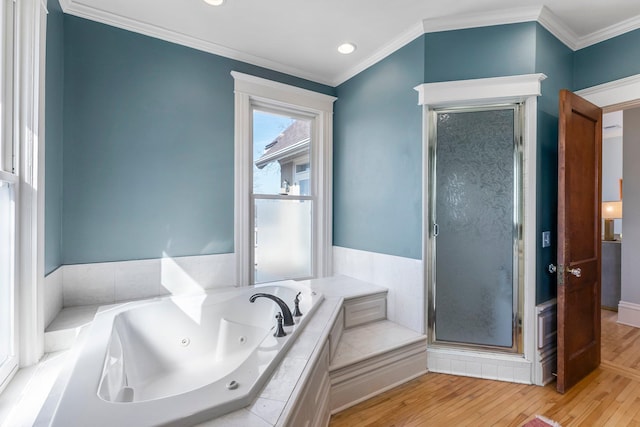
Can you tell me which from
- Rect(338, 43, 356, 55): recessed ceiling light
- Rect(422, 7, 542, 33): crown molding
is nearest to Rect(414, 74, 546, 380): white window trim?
Rect(422, 7, 542, 33): crown molding

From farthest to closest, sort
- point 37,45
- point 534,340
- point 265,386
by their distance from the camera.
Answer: point 534,340, point 37,45, point 265,386

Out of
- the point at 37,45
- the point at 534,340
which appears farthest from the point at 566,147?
the point at 37,45

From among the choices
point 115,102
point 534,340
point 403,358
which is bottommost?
point 403,358

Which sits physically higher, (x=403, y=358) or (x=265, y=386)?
(x=265, y=386)

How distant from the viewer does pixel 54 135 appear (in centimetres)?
189

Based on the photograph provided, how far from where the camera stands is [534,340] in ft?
6.93

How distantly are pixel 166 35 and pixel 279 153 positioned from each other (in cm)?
133

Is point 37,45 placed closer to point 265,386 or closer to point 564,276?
point 265,386

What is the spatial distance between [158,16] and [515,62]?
8.44 feet

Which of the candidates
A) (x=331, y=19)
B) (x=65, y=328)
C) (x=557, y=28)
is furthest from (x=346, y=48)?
(x=65, y=328)

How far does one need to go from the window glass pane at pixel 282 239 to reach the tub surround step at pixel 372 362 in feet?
3.21

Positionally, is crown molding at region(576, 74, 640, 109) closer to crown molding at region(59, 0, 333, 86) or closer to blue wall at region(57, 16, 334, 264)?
crown molding at region(59, 0, 333, 86)

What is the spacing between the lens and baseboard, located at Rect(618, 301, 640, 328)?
10.3 ft

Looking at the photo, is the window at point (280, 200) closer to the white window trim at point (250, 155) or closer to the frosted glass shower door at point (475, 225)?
the white window trim at point (250, 155)
